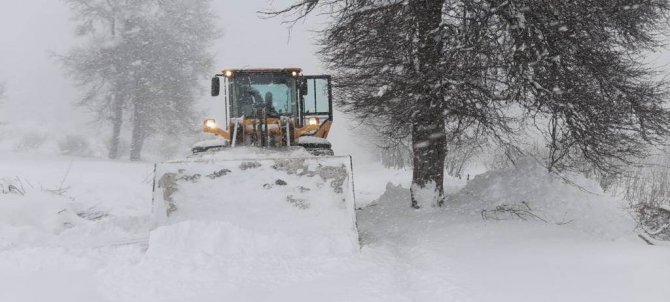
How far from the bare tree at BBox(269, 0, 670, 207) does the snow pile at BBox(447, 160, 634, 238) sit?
386mm

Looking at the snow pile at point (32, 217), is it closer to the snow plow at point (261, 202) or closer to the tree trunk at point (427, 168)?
the snow plow at point (261, 202)

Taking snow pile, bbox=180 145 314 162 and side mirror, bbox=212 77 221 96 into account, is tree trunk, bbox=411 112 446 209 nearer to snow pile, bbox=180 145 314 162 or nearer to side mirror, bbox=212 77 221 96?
snow pile, bbox=180 145 314 162

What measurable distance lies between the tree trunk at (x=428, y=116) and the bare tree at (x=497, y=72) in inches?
0.6

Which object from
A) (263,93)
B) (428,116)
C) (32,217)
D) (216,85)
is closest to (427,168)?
(428,116)

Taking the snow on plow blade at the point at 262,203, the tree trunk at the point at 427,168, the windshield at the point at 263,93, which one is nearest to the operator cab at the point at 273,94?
the windshield at the point at 263,93

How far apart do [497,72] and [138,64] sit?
2102 centimetres

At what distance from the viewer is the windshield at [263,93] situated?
9094mm

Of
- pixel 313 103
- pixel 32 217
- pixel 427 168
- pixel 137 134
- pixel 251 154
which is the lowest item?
pixel 32 217

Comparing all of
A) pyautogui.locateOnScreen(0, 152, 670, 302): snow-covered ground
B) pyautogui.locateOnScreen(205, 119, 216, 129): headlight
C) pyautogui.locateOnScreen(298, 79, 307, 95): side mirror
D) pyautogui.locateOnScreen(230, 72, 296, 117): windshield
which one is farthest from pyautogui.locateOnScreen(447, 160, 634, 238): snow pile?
pyautogui.locateOnScreen(205, 119, 216, 129): headlight

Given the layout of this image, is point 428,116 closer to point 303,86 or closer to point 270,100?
point 303,86

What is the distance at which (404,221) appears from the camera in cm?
755

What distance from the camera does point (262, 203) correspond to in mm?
5945

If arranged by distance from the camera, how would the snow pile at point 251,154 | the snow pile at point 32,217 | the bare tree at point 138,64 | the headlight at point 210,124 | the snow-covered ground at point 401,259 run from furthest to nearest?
1. the bare tree at point 138,64
2. the headlight at point 210,124
3. the snow pile at point 251,154
4. the snow pile at point 32,217
5. the snow-covered ground at point 401,259

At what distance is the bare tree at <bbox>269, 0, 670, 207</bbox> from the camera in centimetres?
635
